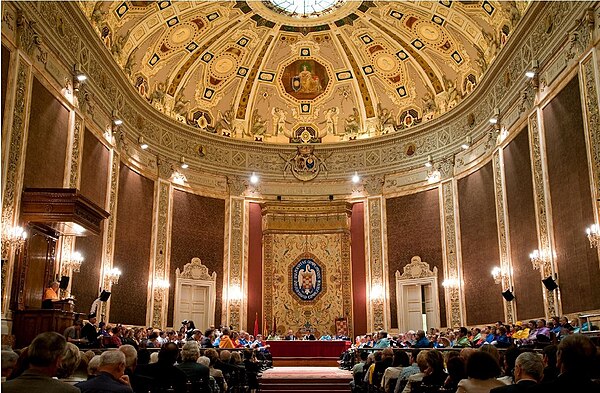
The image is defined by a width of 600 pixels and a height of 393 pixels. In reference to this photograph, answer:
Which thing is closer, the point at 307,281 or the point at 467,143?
the point at 467,143

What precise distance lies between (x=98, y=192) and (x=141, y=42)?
6266 millimetres

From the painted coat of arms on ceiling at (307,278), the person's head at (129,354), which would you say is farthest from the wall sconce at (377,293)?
the person's head at (129,354)

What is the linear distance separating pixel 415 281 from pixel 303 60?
1054cm

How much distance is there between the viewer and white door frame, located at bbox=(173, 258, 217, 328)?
22.0 meters

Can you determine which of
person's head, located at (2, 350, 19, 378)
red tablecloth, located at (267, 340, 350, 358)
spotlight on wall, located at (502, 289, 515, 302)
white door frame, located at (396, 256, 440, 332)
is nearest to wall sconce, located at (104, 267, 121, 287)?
red tablecloth, located at (267, 340, 350, 358)

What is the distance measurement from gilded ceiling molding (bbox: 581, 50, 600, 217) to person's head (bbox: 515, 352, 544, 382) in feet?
27.9

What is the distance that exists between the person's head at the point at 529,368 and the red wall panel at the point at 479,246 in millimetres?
14071

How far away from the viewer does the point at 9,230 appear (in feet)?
40.1

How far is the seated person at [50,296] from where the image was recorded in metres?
13.2

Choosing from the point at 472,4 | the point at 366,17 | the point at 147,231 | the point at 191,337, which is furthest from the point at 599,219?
the point at 147,231

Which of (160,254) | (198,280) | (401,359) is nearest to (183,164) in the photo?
(160,254)

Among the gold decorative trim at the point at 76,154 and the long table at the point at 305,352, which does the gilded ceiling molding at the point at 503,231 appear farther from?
the gold decorative trim at the point at 76,154

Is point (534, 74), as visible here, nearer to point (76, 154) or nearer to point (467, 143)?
point (467, 143)

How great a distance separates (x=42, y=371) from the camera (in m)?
3.58
